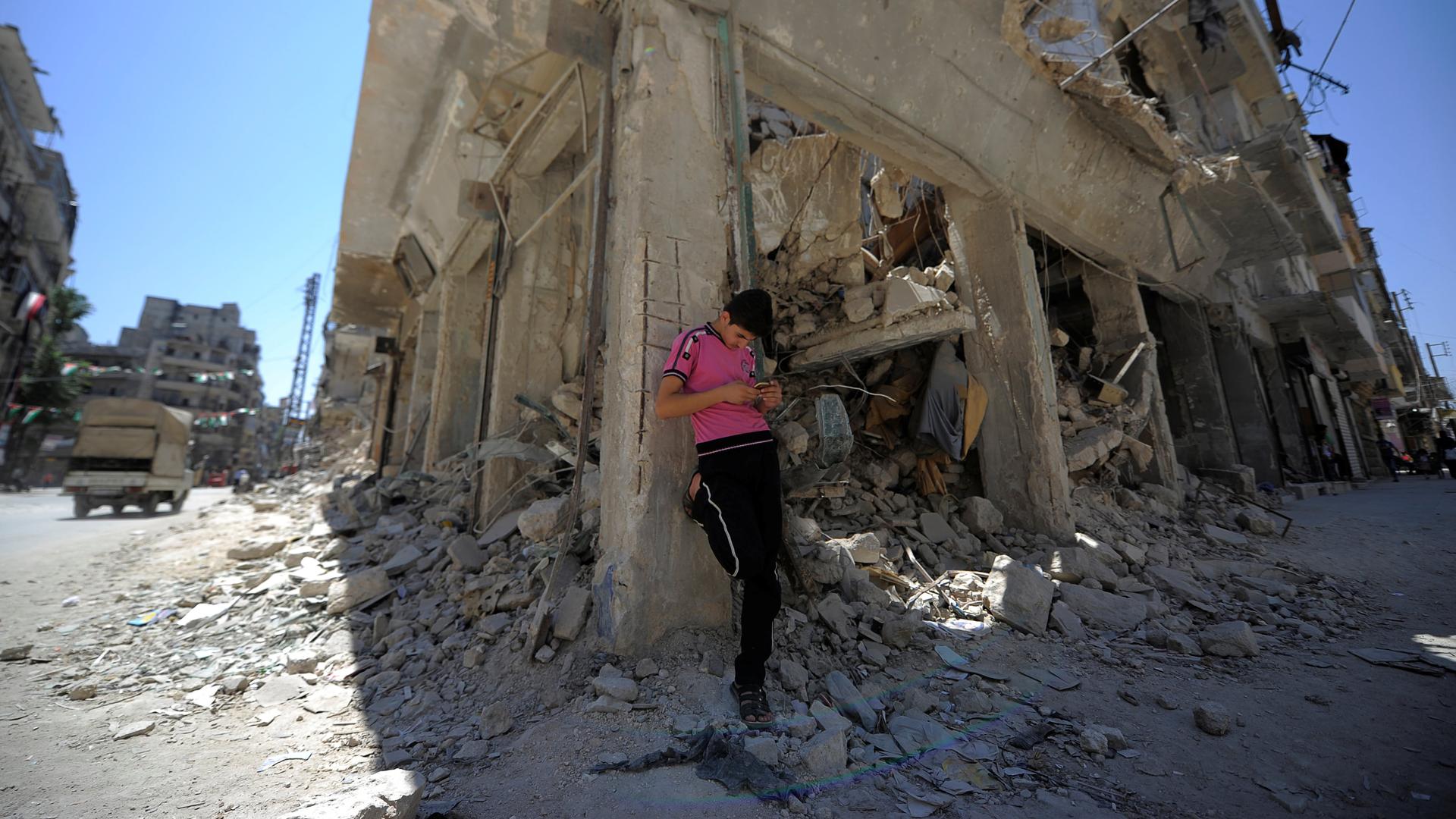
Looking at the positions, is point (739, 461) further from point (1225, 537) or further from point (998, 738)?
point (1225, 537)

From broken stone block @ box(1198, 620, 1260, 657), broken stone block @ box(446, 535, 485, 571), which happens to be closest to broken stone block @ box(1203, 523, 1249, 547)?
broken stone block @ box(1198, 620, 1260, 657)

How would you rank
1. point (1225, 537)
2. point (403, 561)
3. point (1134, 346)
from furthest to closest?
point (1134, 346)
point (1225, 537)
point (403, 561)

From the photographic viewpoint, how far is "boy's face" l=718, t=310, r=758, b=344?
7.56 feet

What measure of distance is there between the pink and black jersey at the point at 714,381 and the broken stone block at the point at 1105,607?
2451 mm

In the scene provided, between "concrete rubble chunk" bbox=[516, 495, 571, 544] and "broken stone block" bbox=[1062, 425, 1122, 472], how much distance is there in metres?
4.69

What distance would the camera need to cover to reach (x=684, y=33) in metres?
2.97

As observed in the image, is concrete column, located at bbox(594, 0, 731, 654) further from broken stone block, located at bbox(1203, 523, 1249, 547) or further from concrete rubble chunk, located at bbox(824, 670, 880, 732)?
broken stone block, located at bbox(1203, 523, 1249, 547)

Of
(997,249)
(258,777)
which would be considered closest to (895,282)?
(997,249)

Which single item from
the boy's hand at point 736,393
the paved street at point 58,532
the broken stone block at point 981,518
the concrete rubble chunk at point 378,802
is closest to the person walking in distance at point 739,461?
the boy's hand at point 736,393

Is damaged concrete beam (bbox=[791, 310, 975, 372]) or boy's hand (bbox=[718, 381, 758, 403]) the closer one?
boy's hand (bbox=[718, 381, 758, 403])

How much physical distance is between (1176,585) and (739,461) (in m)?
3.36

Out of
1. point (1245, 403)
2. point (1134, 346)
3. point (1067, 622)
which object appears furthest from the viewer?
point (1245, 403)

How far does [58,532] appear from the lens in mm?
7609

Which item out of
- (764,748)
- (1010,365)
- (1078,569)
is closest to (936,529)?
(1078,569)
